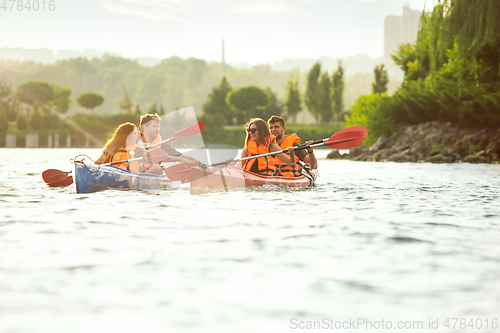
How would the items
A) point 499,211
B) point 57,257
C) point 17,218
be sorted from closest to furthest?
point 57,257 < point 17,218 < point 499,211

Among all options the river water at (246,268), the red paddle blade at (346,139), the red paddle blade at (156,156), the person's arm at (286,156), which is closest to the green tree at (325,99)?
the red paddle blade at (346,139)

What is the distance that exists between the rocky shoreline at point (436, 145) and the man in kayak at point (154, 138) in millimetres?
17411

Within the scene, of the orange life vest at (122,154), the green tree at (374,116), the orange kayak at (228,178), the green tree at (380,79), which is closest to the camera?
the orange kayak at (228,178)

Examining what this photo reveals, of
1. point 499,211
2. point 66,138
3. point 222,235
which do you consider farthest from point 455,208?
point 66,138

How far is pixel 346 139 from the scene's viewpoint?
35.1 feet

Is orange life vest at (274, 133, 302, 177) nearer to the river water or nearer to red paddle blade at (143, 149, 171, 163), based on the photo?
red paddle blade at (143, 149, 171, 163)

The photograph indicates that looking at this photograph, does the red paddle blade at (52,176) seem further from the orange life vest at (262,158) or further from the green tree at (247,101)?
the green tree at (247,101)

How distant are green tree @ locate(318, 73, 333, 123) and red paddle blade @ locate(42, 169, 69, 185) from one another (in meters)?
69.8

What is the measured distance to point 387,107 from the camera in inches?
1109

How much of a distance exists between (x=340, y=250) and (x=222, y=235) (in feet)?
4.61

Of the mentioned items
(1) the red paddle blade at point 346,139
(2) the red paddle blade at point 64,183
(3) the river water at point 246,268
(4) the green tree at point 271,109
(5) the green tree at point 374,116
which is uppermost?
(4) the green tree at point 271,109

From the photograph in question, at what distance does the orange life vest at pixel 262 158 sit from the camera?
9.70m

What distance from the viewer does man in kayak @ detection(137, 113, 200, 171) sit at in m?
9.59

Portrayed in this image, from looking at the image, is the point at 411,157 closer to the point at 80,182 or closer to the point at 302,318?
the point at 80,182
